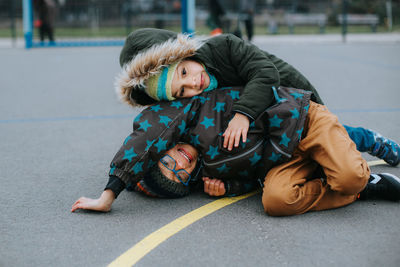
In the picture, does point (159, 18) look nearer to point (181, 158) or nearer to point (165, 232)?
point (181, 158)

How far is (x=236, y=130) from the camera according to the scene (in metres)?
2.57

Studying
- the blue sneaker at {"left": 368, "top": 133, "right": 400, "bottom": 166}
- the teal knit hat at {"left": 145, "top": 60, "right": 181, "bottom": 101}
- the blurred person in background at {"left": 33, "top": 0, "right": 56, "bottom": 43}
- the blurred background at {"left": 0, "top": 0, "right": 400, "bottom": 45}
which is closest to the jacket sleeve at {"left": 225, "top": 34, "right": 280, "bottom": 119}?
the teal knit hat at {"left": 145, "top": 60, "right": 181, "bottom": 101}

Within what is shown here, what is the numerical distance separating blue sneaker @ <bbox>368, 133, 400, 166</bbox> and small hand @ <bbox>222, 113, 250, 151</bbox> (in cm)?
111

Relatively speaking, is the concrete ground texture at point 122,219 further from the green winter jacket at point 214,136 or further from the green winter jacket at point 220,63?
the green winter jacket at point 220,63

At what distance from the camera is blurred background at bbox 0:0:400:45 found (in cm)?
1902

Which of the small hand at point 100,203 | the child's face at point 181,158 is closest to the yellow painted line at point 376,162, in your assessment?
the child's face at point 181,158

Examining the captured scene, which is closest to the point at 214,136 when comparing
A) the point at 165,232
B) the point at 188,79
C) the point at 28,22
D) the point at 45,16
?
the point at 188,79

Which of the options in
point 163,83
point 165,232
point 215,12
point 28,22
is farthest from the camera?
point 28,22

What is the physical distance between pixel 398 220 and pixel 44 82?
645 cm

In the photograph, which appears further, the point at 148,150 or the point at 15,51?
the point at 15,51

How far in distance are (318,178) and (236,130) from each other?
0.56 m

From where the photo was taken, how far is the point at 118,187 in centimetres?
255

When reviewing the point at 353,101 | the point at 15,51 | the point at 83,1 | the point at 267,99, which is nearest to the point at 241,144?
the point at 267,99

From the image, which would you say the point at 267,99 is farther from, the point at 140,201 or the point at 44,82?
the point at 44,82
